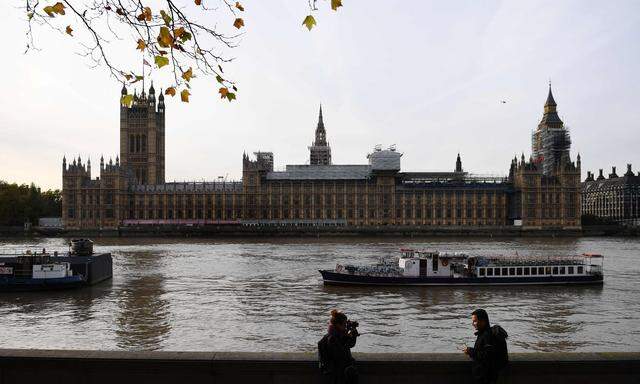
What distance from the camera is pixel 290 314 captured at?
30.9 metres

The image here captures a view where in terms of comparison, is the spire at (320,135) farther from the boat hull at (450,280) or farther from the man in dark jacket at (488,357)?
the man in dark jacket at (488,357)

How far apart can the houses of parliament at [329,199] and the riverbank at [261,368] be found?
130m

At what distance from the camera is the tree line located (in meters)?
136

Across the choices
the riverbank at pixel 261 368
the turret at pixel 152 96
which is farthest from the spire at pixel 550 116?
the riverbank at pixel 261 368

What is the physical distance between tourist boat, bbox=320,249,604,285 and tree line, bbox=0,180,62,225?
377 ft

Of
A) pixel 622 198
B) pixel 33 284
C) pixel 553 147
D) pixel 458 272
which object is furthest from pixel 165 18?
pixel 622 198

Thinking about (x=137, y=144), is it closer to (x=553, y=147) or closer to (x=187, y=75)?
(x=553, y=147)

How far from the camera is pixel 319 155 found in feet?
582

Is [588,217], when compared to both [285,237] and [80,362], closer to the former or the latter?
[285,237]

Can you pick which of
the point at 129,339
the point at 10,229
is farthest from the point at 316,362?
the point at 10,229

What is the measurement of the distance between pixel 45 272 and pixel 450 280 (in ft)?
86.3

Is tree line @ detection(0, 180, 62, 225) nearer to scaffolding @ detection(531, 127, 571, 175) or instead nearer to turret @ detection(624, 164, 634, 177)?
scaffolding @ detection(531, 127, 571, 175)

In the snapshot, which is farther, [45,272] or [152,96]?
[152,96]

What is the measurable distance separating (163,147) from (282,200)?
4695 centimetres
